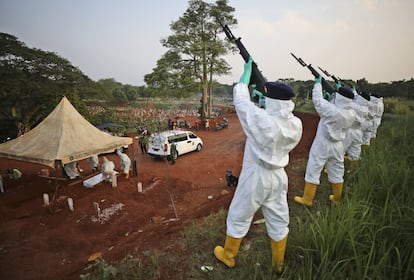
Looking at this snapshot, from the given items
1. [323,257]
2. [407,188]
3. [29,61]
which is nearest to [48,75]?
[29,61]

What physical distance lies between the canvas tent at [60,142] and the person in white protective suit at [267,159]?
4691 millimetres

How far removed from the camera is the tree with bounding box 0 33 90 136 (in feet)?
29.5

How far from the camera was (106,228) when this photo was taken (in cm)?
456

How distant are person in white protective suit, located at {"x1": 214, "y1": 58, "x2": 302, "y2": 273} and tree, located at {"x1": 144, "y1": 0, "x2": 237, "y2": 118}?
1457 centimetres

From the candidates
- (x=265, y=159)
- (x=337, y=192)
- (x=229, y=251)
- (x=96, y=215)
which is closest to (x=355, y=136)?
(x=337, y=192)

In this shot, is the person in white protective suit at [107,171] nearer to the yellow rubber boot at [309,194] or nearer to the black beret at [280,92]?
the yellow rubber boot at [309,194]

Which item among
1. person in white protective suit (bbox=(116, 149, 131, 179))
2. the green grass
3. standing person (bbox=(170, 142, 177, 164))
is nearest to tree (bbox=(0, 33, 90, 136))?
standing person (bbox=(170, 142, 177, 164))

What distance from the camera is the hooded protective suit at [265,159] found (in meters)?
2.17

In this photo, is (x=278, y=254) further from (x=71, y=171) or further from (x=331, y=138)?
(x=71, y=171)

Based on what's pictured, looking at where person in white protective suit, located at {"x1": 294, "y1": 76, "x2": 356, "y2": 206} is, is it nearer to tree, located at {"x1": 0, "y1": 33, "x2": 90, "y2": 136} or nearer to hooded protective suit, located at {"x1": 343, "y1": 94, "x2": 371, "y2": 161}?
hooded protective suit, located at {"x1": 343, "y1": 94, "x2": 371, "y2": 161}

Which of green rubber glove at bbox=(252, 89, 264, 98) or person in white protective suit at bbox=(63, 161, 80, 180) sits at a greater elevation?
green rubber glove at bbox=(252, 89, 264, 98)

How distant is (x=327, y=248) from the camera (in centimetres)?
226

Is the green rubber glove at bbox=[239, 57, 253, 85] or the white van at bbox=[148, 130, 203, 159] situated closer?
the green rubber glove at bbox=[239, 57, 253, 85]

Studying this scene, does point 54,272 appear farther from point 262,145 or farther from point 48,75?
point 48,75
